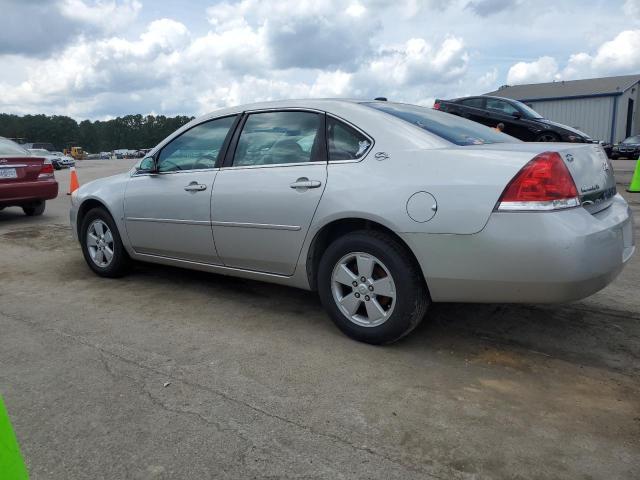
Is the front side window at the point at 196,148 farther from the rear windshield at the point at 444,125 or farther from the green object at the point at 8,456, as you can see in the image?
the green object at the point at 8,456

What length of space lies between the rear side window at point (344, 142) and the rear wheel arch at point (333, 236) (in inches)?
16.2

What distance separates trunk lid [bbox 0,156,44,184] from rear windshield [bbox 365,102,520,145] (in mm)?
6902

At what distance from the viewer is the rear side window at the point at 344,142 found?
3.44 meters

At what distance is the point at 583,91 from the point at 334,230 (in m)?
40.9

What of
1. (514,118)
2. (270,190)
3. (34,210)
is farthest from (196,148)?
(514,118)

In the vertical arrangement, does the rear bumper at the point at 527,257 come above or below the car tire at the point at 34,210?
above

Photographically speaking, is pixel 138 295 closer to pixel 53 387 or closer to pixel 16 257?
pixel 53 387

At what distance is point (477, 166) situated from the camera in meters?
2.96

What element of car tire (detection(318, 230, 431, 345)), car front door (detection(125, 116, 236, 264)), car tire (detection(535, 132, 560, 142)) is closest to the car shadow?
car tire (detection(318, 230, 431, 345))

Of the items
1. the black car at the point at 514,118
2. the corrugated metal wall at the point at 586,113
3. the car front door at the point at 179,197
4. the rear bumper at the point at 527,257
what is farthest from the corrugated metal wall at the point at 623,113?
the rear bumper at the point at 527,257

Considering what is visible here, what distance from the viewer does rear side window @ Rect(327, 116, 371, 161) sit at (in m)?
3.44

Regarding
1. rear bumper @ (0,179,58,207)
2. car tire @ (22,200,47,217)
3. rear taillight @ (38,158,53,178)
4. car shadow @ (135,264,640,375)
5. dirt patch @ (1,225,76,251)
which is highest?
rear taillight @ (38,158,53,178)

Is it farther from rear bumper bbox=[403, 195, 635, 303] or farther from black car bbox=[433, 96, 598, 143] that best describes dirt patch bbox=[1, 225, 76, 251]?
black car bbox=[433, 96, 598, 143]

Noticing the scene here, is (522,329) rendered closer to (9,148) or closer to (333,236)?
(333,236)
